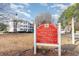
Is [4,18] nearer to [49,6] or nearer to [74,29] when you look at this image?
[49,6]

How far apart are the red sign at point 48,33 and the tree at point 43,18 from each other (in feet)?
0.17

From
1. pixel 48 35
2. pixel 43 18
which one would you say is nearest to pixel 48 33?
pixel 48 35

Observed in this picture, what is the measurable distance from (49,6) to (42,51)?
1.68 feet

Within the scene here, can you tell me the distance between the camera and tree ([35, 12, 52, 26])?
2.46 metres

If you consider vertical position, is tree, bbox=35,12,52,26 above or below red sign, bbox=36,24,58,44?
above

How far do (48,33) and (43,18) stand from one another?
179mm

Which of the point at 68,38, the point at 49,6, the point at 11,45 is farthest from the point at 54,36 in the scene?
the point at 11,45

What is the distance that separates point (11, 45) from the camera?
247 centimetres

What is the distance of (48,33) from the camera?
2.44 metres

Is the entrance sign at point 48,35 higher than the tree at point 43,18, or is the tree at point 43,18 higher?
the tree at point 43,18

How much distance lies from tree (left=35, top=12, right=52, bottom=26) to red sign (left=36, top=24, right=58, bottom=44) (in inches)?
2.0

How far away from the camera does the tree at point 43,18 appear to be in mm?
2455

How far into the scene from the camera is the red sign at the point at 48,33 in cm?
244

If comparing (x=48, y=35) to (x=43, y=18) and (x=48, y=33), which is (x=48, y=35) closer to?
(x=48, y=33)
